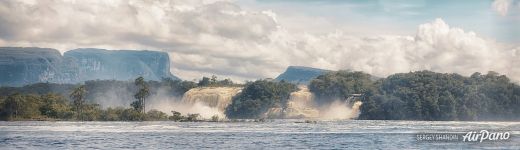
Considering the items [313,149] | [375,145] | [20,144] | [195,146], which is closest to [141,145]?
[195,146]

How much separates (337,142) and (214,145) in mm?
16139

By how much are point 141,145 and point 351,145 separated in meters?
24.3

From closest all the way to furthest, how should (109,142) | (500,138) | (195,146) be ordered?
(195,146)
(109,142)
(500,138)

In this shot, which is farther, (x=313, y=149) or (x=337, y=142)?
(x=337, y=142)

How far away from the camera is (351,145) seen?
88.8 metres

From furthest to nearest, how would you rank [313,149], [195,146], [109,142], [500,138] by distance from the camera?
[500,138], [109,142], [195,146], [313,149]

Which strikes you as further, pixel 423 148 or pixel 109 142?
pixel 109 142

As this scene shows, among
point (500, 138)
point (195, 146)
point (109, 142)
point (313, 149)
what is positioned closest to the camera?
point (313, 149)

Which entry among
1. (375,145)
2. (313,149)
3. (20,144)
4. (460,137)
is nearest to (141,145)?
(20,144)

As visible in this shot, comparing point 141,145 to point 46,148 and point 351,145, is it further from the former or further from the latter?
point 351,145

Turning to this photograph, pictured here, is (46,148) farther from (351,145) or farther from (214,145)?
(351,145)

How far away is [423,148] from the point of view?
82.1 meters

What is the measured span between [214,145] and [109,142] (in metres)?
13.9

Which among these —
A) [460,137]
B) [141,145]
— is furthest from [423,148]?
[141,145]
